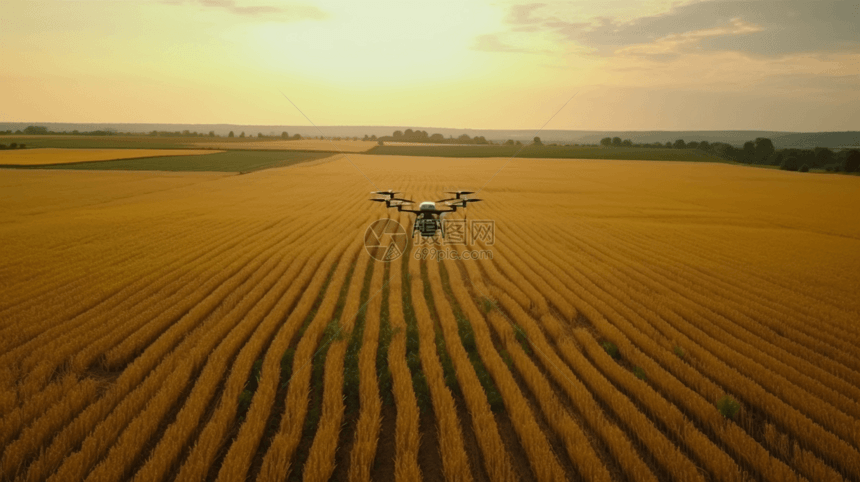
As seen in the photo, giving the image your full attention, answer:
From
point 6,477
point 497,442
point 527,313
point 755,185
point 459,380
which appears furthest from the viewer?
point 755,185

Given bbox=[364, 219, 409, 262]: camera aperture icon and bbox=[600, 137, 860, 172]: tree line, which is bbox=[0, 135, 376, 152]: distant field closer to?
bbox=[600, 137, 860, 172]: tree line

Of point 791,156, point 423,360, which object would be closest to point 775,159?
point 791,156

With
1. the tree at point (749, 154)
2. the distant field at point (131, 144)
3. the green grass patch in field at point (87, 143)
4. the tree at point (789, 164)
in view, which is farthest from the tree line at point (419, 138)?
the tree at point (789, 164)

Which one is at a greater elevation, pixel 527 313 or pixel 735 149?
pixel 735 149

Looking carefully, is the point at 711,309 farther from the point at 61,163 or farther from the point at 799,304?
the point at 61,163

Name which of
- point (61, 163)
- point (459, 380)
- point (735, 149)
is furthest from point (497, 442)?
point (735, 149)

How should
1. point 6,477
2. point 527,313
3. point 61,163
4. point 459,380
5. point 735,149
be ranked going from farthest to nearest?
point 735,149 → point 61,163 → point 527,313 → point 459,380 → point 6,477
